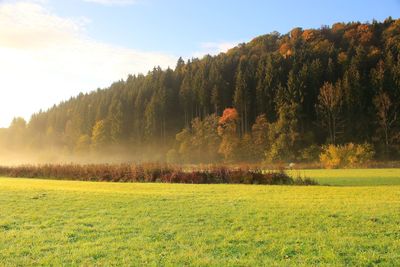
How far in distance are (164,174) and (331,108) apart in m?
47.7

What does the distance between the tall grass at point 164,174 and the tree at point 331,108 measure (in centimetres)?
4412

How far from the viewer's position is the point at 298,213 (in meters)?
13.2

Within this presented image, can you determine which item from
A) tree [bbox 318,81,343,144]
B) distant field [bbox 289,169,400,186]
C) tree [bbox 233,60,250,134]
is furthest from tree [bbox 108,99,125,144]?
distant field [bbox 289,169,400,186]

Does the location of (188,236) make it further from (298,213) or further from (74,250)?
(298,213)

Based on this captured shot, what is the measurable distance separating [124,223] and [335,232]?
584 cm

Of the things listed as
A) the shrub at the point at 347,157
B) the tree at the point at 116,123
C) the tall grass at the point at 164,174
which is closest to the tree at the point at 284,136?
the shrub at the point at 347,157

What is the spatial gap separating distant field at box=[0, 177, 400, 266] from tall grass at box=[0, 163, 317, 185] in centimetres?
1392

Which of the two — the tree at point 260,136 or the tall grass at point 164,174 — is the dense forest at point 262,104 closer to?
the tree at point 260,136

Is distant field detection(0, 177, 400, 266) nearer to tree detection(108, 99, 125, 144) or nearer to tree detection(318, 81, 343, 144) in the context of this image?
tree detection(318, 81, 343, 144)

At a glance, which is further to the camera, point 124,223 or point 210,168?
point 210,168

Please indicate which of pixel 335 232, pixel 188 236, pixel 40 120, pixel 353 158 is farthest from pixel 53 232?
pixel 40 120

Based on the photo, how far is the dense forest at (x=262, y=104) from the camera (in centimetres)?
7325

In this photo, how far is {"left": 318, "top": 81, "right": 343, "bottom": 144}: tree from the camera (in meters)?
73.2

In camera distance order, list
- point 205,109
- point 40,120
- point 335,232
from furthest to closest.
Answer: point 40,120 < point 205,109 < point 335,232
